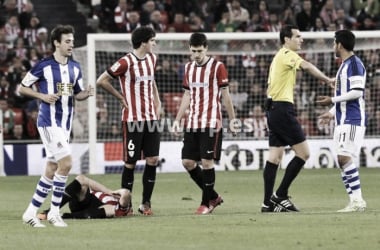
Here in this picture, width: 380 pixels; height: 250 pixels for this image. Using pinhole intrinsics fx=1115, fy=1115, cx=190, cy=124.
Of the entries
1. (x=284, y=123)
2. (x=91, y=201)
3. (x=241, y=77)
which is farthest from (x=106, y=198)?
(x=241, y=77)

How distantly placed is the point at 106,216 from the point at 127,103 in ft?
5.24

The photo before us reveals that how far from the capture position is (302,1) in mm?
28328

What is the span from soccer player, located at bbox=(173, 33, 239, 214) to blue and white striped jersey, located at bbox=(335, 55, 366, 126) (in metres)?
1.35

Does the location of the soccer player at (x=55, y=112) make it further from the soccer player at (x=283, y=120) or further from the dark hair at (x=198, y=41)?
the soccer player at (x=283, y=120)

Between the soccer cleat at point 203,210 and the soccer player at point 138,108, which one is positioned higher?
the soccer player at point 138,108

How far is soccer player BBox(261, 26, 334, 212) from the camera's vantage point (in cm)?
1309

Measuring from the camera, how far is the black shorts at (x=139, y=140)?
43.8 ft

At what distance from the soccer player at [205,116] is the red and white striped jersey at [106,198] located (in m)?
1.14

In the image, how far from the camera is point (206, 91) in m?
13.5

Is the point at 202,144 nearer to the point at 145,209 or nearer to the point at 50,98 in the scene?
the point at 145,209

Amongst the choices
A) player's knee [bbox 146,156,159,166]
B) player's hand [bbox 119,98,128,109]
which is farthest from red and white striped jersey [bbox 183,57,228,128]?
player's hand [bbox 119,98,128,109]

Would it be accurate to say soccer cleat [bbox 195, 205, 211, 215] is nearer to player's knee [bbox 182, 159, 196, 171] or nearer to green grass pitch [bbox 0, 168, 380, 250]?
green grass pitch [bbox 0, 168, 380, 250]

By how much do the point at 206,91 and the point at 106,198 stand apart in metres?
1.89

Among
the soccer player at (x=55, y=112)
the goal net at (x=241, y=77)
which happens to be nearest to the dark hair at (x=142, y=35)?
the soccer player at (x=55, y=112)
